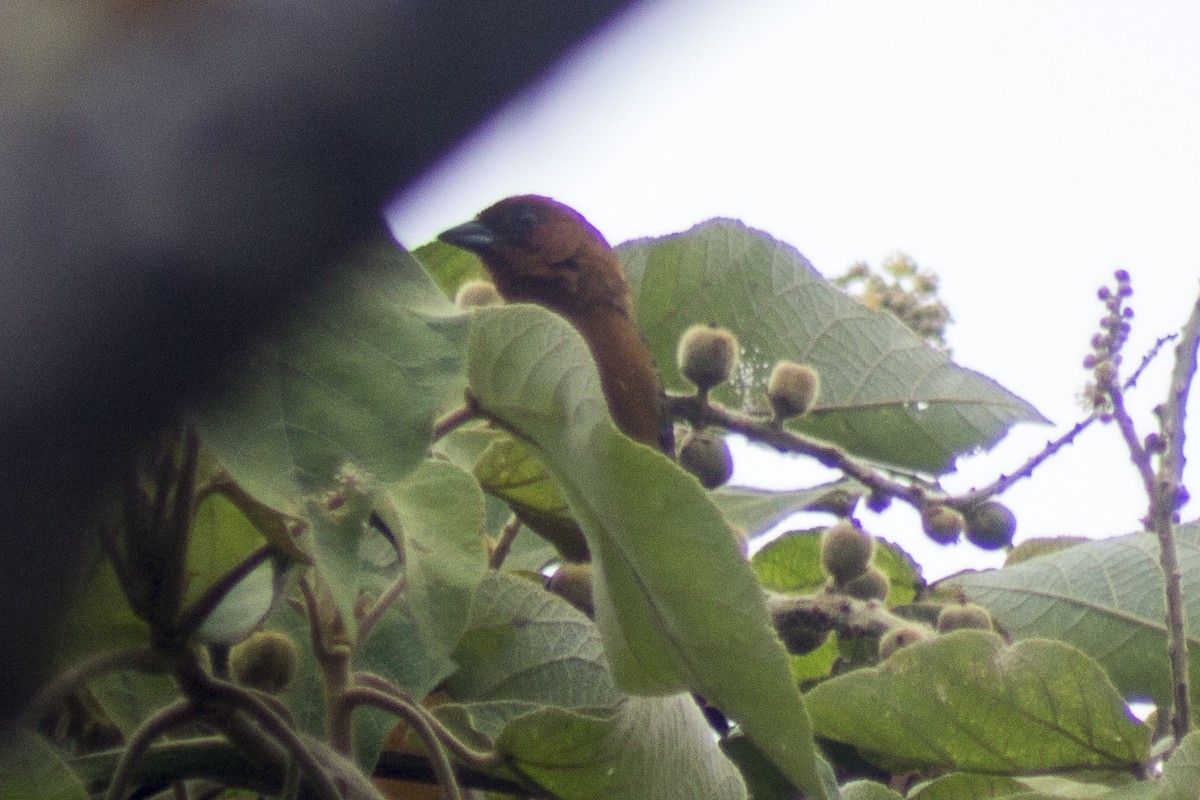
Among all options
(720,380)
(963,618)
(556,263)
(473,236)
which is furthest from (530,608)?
(473,236)

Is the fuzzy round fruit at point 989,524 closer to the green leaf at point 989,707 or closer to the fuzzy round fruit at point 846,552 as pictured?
the fuzzy round fruit at point 846,552

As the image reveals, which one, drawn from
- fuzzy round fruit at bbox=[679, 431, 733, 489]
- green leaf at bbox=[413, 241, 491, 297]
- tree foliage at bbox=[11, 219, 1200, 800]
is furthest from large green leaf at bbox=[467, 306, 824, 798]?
green leaf at bbox=[413, 241, 491, 297]

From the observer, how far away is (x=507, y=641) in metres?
1.29

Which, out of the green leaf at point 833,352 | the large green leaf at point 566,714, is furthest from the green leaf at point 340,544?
the green leaf at point 833,352

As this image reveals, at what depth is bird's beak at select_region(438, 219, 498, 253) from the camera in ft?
8.34

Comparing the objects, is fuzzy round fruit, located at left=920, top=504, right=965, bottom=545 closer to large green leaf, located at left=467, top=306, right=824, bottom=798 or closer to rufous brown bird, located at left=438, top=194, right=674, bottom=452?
rufous brown bird, located at left=438, top=194, right=674, bottom=452

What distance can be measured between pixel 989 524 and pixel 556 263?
3.47 ft

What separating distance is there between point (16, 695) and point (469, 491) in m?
0.38

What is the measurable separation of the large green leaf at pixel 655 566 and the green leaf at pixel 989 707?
38cm

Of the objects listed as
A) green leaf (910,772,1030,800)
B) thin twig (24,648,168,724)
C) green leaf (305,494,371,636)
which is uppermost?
green leaf (305,494,371,636)

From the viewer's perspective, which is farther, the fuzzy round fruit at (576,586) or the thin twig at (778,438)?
the thin twig at (778,438)

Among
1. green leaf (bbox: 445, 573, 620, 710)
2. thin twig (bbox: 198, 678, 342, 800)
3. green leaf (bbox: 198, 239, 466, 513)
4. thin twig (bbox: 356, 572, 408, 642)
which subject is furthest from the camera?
green leaf (bbox: 445, 573, 620, 710)

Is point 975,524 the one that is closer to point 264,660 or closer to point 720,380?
point 720,380

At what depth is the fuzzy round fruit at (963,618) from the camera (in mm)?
1571
